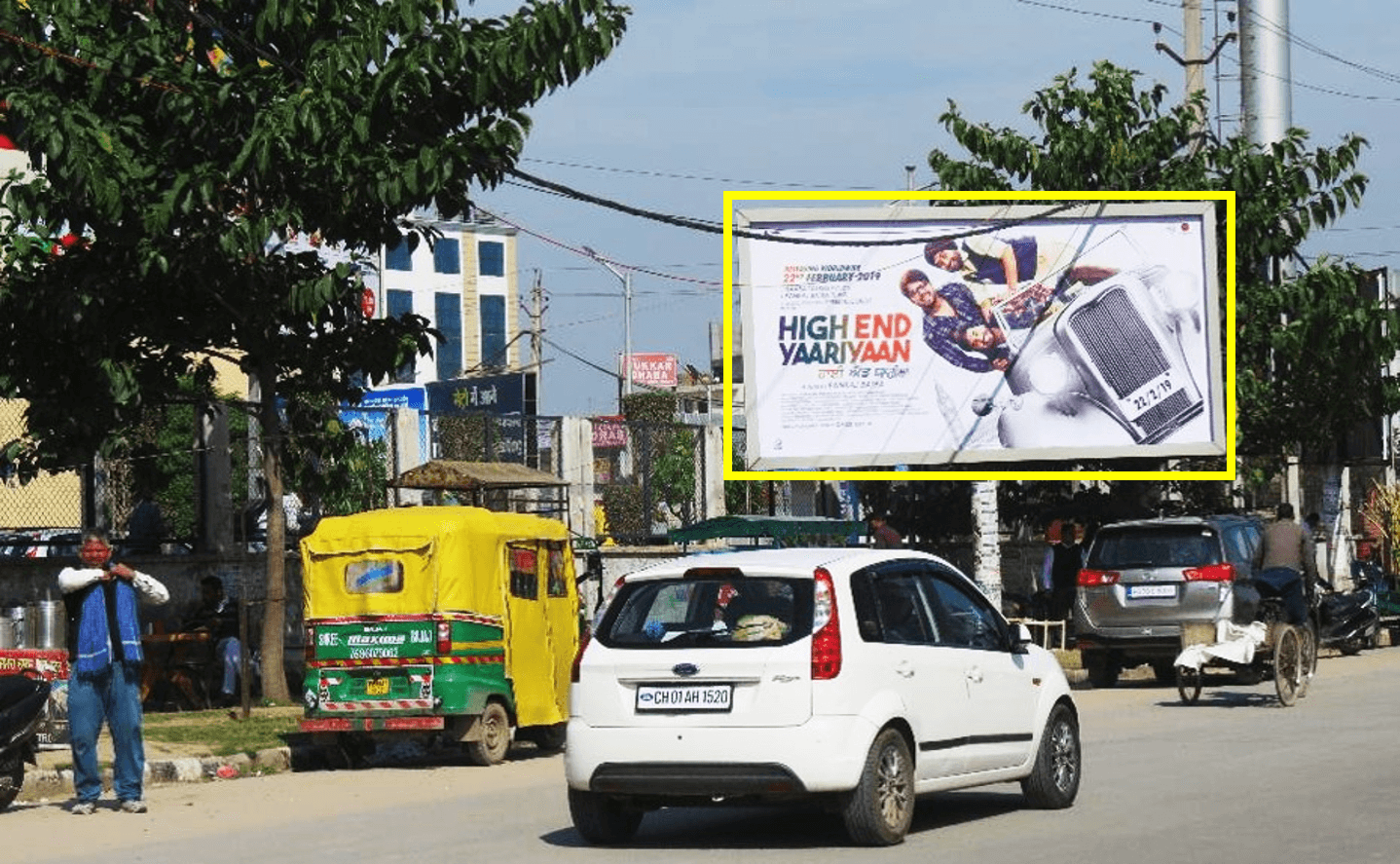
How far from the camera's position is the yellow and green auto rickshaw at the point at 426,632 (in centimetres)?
1962

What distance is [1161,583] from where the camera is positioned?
26.9m

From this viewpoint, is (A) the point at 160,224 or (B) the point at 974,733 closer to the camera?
(B) the point at 974,733

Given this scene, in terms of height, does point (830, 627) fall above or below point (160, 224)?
below

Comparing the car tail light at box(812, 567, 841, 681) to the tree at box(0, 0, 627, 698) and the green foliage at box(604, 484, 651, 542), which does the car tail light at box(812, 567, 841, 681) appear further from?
the green foliage at box(604, 484, 651, 542)

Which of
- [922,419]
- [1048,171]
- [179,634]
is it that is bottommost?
[179,634]

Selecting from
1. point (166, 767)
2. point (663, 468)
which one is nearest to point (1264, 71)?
point (663, 468)

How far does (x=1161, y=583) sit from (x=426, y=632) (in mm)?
10331

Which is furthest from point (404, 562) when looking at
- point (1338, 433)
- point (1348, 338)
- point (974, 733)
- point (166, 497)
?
point (1338, 433)

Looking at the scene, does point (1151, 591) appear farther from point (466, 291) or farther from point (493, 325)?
point (493, 325)

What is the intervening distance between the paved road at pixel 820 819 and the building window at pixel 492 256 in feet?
302

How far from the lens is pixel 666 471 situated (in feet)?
124

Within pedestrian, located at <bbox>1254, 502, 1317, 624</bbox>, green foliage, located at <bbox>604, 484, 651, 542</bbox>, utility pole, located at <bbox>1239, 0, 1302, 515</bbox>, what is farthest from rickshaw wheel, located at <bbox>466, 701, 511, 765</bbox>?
utility pole, located at <bbox>1239, 0, 1302, 515</bbox>

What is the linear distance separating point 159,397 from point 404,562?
565cm

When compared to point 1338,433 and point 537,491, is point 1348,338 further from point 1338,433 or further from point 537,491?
point 537,491
